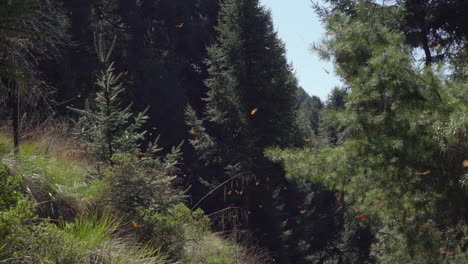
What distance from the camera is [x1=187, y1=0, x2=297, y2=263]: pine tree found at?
20.8m

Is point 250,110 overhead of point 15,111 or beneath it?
overhead

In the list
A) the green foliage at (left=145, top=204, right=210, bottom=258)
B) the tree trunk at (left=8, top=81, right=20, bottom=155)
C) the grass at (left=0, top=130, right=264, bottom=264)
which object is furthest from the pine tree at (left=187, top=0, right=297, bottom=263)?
the tree trunk at (left=8, top=81, right=20, bottom=155)

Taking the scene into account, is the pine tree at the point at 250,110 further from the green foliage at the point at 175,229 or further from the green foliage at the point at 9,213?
the green foliage at the point at 9,213

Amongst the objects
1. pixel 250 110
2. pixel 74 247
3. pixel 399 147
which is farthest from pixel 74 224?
pixel 250 110

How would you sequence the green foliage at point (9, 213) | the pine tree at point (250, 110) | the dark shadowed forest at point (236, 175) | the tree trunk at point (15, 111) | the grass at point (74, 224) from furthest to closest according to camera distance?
the pine tree at point (250, 110) < the tree trunk at point (15, 111) < the dark shadowed forest at point (236, 175) < the grass at point (74, 224) < the green foliage at point (9, 213)

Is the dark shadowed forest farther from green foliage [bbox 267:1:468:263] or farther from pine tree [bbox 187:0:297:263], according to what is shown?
pine tree [bbox 187:0:297:263]

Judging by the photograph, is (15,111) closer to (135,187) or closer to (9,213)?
(135,187)

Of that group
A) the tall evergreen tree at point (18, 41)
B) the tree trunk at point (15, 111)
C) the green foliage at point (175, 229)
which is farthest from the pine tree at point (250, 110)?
the tall evergreen tree at point (18, 41)

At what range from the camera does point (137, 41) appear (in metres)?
29.0

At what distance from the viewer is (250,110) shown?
21.8 meters

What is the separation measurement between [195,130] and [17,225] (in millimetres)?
17475

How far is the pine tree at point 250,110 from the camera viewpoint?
20.8 metres

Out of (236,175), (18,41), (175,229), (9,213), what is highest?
(18,41)

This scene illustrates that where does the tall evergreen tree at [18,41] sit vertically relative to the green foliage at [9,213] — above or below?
above
